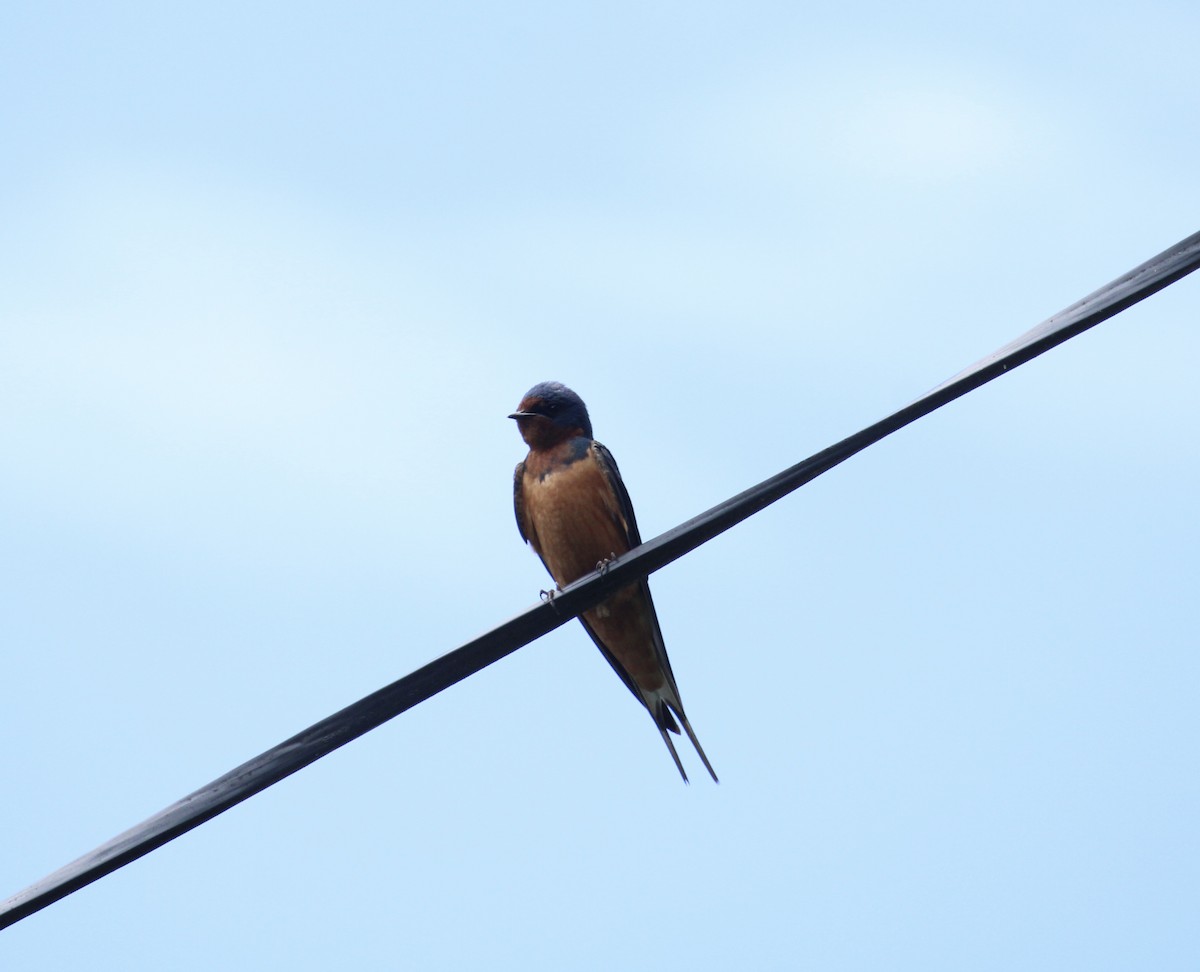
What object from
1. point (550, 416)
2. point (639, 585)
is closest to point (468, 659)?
point (639, 585)

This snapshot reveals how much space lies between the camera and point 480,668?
12.2 ft

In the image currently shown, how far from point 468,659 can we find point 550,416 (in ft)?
12.2

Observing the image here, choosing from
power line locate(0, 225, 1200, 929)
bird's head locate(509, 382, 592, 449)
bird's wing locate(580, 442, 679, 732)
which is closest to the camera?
power line locate(0, 225, 1200, 929)

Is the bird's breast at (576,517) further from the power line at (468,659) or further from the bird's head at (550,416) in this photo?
the power line at (468,659)

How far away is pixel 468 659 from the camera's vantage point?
363 centimetres

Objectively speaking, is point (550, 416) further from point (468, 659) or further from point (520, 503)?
point (468, 659)

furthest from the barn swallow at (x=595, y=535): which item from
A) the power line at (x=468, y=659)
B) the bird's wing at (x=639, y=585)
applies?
the power line at (x=468, y=659)

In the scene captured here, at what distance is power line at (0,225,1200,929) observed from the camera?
322 cm

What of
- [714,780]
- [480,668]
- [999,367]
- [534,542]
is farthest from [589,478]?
[999,367]

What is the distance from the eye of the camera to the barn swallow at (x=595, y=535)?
684cm

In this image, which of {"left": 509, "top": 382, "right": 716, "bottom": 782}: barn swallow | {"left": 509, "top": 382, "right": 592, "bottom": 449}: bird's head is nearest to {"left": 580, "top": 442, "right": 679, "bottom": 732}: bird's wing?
{"left": 509, "top": 382, "right": 716, "bottom": 782}: barn swallow

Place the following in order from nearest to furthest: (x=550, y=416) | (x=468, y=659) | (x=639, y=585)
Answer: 1. (x=468, y=659)
2. (x=639, y=585)
3. (x=550, y=416)

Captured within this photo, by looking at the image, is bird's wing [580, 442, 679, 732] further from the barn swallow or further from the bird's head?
the bird's head

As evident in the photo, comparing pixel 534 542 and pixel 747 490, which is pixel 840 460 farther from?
pixel 534 542
